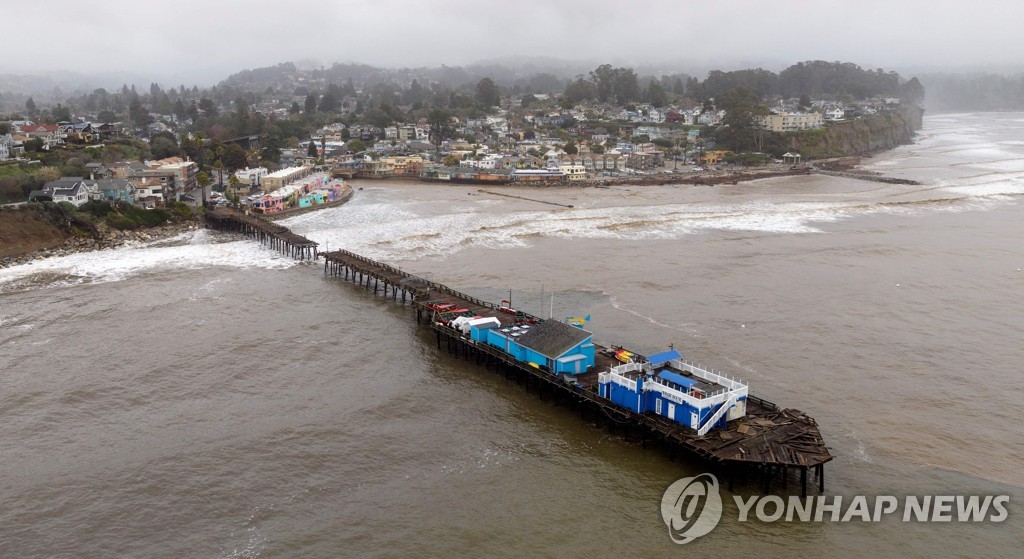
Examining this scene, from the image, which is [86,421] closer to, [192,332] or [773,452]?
[192,332]

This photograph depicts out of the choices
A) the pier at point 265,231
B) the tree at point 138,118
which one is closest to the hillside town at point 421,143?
the tree at point 138,118

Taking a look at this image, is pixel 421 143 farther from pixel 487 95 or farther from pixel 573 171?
pixel 487 95

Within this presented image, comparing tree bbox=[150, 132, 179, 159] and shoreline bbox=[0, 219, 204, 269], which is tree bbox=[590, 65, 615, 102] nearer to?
tree bbox=[150, 132, 179, 159]

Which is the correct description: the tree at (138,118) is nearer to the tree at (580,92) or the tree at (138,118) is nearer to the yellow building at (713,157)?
the tree at (580,92)

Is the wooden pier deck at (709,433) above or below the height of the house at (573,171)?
below

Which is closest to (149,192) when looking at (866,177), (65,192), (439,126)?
(65,192)

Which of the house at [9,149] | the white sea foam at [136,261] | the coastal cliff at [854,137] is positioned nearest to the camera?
the white sea foam at [136,261]

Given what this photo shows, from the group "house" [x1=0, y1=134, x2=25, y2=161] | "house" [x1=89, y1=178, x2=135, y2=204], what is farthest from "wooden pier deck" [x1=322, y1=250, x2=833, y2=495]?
"house" [x1=0, y1=134, x2=25, y2=161]
